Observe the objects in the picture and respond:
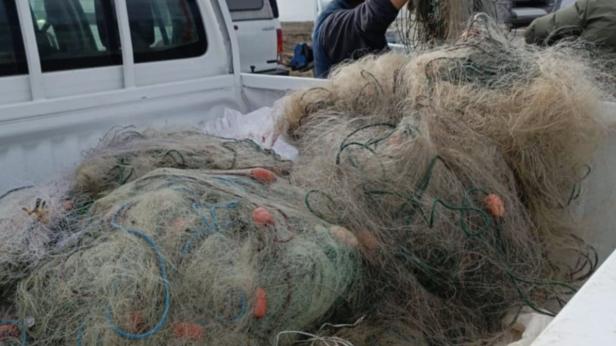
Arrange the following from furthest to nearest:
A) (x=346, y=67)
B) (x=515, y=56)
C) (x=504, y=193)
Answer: (x=346, y=67), (x=515, y=56), (x=504, y=193)

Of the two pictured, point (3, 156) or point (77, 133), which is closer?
point (3, 156)

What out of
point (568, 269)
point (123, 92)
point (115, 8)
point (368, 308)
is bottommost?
point (568, 269)

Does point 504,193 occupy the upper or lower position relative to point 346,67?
lower

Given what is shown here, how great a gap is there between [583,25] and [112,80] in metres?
2.54

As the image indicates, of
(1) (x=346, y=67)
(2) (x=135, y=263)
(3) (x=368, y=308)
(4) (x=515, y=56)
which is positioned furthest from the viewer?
(1) (x=346, y=67)

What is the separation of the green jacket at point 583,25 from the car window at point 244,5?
176 inches

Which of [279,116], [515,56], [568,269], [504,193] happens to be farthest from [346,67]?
[568,269]

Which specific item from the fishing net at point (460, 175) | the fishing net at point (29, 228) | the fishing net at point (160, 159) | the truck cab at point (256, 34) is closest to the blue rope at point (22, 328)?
the fishing net at point (29, 228)

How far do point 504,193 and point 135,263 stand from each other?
114 cm

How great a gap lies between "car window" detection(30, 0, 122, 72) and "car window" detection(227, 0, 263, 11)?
15.1ft

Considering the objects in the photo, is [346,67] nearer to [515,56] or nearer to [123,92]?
[515,56]

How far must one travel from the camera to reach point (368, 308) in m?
1.68

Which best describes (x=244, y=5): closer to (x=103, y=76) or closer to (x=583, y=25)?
(x=583, y=25)

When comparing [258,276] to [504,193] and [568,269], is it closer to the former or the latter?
[504,193]
